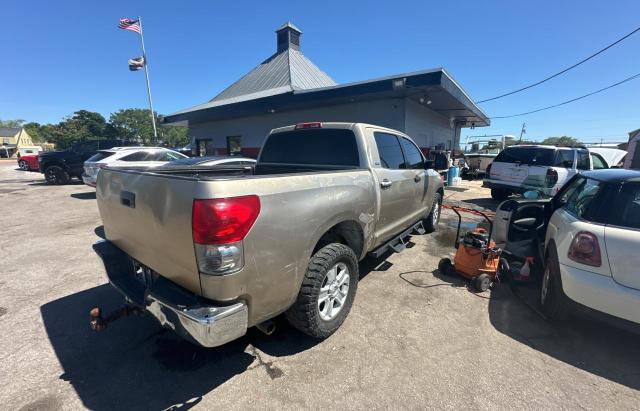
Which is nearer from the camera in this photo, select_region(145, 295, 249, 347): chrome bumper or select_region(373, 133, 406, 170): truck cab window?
select_region(145, 295, 249, 347): chrome bumper

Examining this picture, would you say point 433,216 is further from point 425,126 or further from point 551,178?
point 425,126

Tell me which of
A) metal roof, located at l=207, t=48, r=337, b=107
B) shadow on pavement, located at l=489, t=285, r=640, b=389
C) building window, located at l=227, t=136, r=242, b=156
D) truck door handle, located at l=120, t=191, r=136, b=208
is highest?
metal roof, located at l=207, t=48, r=337, b=107

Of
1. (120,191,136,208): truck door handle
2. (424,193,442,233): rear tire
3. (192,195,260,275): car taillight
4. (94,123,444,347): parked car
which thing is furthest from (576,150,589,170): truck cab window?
(120,191,136,208): truck door handle

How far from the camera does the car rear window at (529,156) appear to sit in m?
8.48

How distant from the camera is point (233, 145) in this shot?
61.6ft

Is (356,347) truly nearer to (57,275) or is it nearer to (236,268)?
(236,268)

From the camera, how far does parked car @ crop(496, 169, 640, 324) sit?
235cm

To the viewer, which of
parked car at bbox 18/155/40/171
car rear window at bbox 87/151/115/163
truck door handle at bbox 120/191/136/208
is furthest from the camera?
parked car at bbox 18/155/40/171

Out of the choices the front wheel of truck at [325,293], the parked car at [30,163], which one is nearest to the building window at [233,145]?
the parked car at [30,163]

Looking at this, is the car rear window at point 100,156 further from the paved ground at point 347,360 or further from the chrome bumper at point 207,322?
the chrome bumper at point 207,322

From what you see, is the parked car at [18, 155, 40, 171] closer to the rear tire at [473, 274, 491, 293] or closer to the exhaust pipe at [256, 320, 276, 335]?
the exhaust pipe at [256, 320, 276, 335]

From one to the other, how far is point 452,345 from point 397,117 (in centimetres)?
1022

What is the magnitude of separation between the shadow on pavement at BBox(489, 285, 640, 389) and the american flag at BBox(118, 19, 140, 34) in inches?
948

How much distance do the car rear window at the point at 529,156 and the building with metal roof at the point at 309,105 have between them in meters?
2.87
